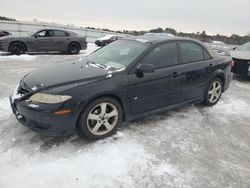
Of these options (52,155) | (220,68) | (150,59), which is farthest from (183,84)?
(52,155)

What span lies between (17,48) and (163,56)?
351 inches

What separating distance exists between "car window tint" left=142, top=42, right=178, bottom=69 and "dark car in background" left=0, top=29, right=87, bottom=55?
8790mm

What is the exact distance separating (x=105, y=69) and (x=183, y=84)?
5.11 feet

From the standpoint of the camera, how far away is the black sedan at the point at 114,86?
3.14 metres

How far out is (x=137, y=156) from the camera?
10.5ft

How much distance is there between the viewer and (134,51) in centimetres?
404

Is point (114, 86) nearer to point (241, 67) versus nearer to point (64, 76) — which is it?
point (64, 76)

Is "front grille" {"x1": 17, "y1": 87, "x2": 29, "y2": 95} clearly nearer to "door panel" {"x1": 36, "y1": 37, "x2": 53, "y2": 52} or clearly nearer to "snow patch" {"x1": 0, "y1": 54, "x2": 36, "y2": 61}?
"snow patch" {"x1": 0, "y1": 54, "x2": 36, "y2": 61}

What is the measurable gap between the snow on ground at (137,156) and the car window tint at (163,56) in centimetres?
103

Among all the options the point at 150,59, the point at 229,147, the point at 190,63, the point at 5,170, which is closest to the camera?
the point at 5,170

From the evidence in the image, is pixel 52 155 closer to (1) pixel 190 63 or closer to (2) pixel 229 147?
(2) pixel 229 147

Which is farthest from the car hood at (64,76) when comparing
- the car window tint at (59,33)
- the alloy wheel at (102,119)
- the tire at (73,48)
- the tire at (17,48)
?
the tire at (73,48)

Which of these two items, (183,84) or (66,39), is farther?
(66,39)

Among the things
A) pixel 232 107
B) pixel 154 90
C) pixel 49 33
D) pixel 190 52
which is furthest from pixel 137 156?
pixel 49 33
